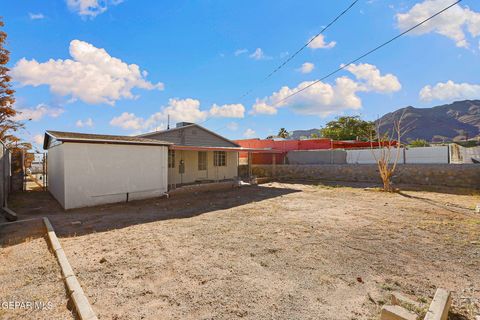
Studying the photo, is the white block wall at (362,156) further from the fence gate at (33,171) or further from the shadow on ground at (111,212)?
the fence gate at (33,171)

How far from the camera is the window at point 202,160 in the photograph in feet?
54.5

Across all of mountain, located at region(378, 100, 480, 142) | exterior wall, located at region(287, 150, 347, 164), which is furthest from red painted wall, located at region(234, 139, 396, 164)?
mountain, located at region(378, 100, 480, 142)

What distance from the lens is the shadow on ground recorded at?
259 inches

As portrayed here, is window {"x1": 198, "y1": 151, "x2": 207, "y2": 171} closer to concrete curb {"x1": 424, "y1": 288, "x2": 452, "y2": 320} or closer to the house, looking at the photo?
the house

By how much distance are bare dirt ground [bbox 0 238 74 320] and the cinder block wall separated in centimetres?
1671

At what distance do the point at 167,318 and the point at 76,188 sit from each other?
315 inches

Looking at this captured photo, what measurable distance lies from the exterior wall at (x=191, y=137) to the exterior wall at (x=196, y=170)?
933 mm

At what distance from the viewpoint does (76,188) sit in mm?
8836

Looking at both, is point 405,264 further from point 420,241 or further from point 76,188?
point 76,188

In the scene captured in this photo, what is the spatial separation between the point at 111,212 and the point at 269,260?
645 cm

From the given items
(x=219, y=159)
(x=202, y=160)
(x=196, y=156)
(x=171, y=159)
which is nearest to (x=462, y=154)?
(x=219, y=159)

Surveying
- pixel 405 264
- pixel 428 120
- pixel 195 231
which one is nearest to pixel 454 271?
pixel 405 264

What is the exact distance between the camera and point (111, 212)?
8.41m

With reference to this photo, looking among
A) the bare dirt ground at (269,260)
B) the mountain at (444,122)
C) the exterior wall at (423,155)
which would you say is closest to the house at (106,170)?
the bare dirt ground at (269,260)
